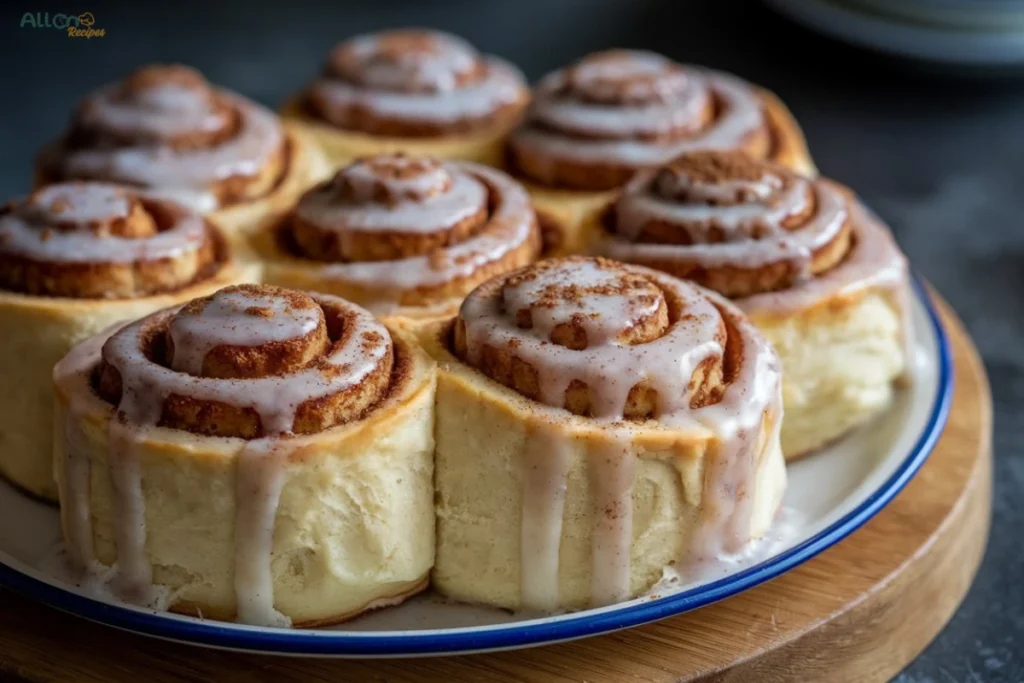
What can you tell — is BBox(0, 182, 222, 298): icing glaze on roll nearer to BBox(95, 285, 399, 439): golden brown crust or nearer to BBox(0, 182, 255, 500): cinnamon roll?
BBox(0, 182, 255, 500): cinnamon roll

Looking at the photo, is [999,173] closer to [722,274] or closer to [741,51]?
[741,51]

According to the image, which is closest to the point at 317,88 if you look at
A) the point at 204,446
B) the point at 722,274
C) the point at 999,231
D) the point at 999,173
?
the point at 722,274

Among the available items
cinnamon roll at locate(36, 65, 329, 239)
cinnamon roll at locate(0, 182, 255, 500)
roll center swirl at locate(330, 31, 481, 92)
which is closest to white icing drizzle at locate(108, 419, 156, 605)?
cinnamon roll at locate(0, 182, 255, 500)

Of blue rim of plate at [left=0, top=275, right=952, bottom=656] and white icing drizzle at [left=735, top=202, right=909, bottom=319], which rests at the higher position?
white icing drizzle at [left=735, top=202, right=909, bottom=319]

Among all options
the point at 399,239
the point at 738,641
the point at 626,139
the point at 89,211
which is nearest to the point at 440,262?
the point at 399,239

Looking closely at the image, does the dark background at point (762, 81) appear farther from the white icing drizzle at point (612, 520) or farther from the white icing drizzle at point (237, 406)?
the white icing drizzle at point (237, 406)
